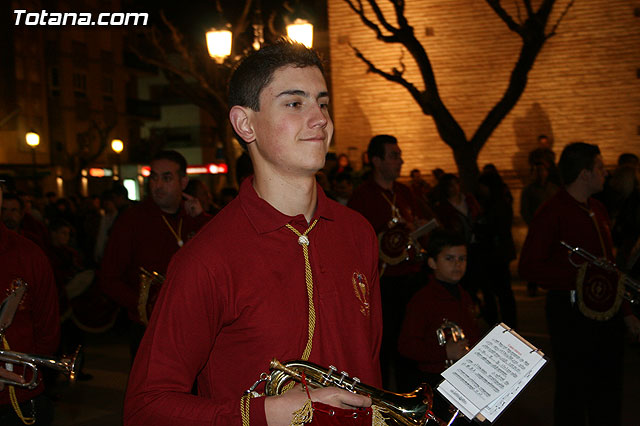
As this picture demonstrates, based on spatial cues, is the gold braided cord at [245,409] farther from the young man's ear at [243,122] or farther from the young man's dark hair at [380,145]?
the young man's dark hair at [380,145]

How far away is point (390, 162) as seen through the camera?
684cm

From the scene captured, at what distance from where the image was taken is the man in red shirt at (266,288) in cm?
202

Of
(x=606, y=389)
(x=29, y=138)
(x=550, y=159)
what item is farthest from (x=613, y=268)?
(x=29, y=138)

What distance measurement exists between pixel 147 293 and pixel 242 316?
117 inches

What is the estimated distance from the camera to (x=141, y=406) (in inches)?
79.5

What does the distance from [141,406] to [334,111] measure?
1644cm

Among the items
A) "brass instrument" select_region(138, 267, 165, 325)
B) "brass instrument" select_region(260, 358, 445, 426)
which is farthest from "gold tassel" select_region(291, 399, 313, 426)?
"brass instrument" select_region(138, 267, 165, 325)

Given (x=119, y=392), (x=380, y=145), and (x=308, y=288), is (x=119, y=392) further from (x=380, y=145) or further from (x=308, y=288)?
(x=308, y=288)

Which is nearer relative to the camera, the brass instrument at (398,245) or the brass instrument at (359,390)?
the brass instrument at (359,390)

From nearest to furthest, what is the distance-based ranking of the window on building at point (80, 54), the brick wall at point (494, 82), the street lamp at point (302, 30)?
the street lamp at point (302, 30), the brick wall at point (494, 82), the window on building at point (80, 54)

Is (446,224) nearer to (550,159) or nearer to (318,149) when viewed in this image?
(550,159)

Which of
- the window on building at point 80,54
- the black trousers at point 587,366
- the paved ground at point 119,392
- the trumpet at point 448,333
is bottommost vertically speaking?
the paved ground at point 119,392

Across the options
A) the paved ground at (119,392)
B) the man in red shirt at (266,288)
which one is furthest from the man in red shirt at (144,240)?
the man in red shirt at (266,288)

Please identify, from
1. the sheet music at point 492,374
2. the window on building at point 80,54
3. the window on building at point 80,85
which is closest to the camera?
the sheet music at point 492,374
